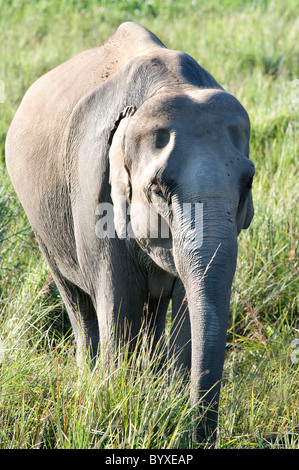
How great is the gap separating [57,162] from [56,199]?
0.63 feet

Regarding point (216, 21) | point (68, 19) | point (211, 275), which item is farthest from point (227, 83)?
point (211, 275)

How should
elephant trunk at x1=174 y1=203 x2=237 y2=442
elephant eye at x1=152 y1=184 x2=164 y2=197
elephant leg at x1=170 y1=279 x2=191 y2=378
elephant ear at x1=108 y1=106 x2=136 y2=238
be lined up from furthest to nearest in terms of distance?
elephant leg at x1=170 y1=279 x2=191 y2=378
elephant ear at x1=108 y1=106 x2=136 y2=238
elephant eye at x1=152 y1=184 x2=164 y2=197
elephant trunk at x1=174 y1=203 x2=237 y2=442

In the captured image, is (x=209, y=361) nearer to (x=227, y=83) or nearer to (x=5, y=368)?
(x=5, y=368)

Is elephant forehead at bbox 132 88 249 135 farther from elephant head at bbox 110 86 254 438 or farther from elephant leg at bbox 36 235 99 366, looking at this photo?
elephant leg at bbox 36 235 99 366

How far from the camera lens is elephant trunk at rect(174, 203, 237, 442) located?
2.71m

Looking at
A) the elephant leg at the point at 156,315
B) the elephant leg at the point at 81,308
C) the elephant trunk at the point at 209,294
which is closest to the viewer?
the elephant trunk at the point at 209,294

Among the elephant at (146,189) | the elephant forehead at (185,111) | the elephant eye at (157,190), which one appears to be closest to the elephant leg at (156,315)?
the elephant at (146,189)

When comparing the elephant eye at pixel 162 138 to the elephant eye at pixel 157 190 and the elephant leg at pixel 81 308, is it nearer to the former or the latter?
the elephant eye at pixel 157 190

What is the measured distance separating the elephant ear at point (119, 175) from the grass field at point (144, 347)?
582 mm

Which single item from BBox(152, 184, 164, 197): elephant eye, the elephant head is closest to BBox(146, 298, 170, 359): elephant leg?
the elephant head

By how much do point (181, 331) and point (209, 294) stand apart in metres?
0.84

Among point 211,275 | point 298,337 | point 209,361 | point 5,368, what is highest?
point 211,275

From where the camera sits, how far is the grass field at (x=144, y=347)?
9.87 ft

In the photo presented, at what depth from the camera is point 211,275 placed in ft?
8.93
